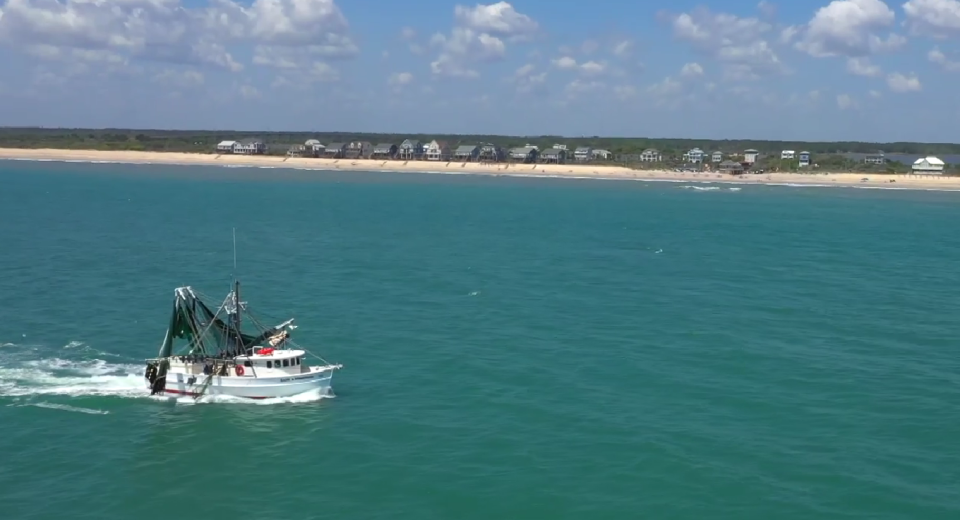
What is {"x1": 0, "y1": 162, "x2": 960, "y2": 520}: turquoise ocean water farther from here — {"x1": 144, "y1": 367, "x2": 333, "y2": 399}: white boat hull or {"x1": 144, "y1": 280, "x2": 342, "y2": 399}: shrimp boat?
{"x1": 144, "y1": 280, "x2": 342, "y2": 399}: shrimp boat

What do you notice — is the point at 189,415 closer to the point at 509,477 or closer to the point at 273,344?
the point at 273,344

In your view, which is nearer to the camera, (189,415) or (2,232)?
(189,415)

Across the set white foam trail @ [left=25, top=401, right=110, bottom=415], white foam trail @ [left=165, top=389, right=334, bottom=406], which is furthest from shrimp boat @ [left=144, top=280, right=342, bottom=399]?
white foam trail @ [left=25, top=401, right=110, bottom=415]

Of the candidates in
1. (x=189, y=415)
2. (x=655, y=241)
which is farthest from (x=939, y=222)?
(x=189, y=415)

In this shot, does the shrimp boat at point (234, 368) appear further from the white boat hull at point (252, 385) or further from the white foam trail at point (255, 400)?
the white foam trail at point (255, 400)

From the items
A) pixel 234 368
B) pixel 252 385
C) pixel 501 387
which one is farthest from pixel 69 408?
pixel 501 387

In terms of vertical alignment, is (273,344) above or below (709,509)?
above

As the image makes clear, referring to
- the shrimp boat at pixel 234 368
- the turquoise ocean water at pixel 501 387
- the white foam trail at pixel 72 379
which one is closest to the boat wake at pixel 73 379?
the white foam trail at pixel 72 379
